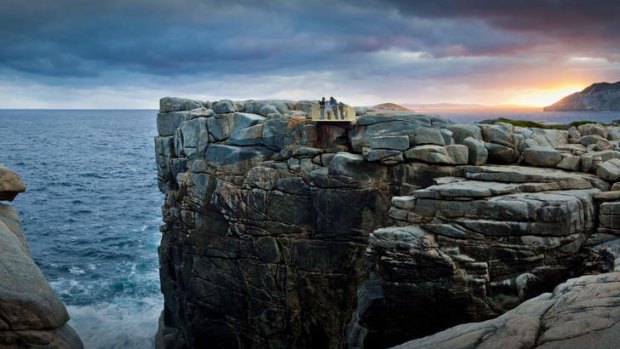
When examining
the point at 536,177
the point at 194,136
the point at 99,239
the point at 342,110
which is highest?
the point at 342,110

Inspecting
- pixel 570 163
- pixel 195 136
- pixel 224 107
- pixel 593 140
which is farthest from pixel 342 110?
pixel 593 140

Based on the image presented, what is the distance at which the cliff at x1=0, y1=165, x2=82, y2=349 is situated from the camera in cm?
1706

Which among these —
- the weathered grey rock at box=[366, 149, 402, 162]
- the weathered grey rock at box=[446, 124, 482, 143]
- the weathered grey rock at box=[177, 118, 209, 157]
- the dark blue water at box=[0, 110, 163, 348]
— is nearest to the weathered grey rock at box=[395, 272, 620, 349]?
the weathered grey rock at box=[366, 149, 402, 162]

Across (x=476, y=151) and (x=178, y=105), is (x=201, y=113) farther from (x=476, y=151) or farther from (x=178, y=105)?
(x=476, y=151)

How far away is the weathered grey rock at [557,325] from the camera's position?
43.6 ft

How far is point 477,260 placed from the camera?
26.9 metres

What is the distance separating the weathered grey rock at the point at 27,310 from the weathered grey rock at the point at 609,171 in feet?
96.1

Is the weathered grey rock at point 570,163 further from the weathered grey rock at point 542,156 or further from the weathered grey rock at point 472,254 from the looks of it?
the weathered grey rock at point 472,254

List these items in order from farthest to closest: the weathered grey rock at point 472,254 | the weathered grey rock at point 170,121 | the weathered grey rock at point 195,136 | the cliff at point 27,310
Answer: the weathered grey rock at point 170,121 → the weathered grey rock at point 195,136 → the weathered grey rock at point 472,254 → the cliff at point 27,310

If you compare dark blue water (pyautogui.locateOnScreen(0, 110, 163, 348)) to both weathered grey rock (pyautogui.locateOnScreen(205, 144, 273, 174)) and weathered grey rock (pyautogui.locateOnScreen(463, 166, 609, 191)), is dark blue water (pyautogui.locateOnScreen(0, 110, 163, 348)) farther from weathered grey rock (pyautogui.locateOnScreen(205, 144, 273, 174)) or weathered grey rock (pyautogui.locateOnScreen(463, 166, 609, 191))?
weathered grey rock (pyautogui.locateOnScreen(463, 166, 609, 191))

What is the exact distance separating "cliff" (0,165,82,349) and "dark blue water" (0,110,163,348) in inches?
1147

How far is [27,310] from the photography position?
1739 cm

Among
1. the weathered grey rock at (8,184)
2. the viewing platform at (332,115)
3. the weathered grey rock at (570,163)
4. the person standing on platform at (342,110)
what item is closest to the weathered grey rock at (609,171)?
the weathered grey rock at (570,163)

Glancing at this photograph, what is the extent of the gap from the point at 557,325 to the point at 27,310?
17403mm
